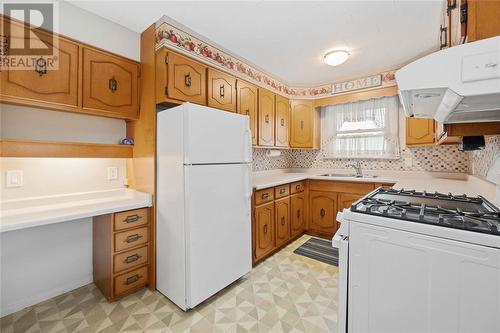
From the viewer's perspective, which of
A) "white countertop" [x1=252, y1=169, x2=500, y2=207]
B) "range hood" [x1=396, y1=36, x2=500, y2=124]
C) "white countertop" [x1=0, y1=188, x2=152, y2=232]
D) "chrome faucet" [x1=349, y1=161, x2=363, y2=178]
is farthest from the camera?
"chrome faucet" [x1=349, y1=161, x2=363, y2=178]

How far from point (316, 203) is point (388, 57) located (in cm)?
205

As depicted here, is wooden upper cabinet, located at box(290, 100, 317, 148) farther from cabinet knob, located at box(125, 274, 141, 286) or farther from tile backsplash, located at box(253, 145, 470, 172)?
cabinet knob, located at box(125, 274, 141, 286)

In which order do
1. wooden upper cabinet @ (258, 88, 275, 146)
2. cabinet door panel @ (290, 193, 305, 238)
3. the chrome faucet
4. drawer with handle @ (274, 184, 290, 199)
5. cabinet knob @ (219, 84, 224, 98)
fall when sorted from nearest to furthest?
cabinet knob @ (219, 84, 224, 98), drawer with handle @ (274, 184, 290, 199), wooden upper cabinet @ (258, 88, 275, 146), cabinet door panel @ (290, 193, 305, 238), the chrome faucet

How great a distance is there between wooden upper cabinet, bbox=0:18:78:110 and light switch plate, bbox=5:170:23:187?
1.77 feet

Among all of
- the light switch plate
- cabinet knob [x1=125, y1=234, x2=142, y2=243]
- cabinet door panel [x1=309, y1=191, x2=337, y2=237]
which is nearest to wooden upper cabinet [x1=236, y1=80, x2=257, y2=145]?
cabinet door panel [x1=309, y1=191, x2=337, y2=237]

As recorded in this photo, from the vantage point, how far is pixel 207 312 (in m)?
1.75

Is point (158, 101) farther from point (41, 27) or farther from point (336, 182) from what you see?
point (336, 182)

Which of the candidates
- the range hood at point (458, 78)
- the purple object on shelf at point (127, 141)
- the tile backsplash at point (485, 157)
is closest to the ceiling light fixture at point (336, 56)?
the tile backsplash at point (485, 157)

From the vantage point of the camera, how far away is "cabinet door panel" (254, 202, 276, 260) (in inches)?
96.6

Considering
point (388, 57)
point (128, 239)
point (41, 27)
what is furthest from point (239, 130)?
point (388, 57)

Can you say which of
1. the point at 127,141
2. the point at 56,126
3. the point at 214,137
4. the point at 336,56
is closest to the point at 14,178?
the point at 56,126

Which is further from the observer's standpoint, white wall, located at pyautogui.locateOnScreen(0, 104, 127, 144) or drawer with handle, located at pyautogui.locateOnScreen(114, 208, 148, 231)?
drawer with handle, located at pyautogui.locateOnScreen(114, 208, 148, 231)

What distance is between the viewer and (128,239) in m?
1.91

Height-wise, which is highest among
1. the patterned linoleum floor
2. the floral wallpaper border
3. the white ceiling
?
the white ceiling
